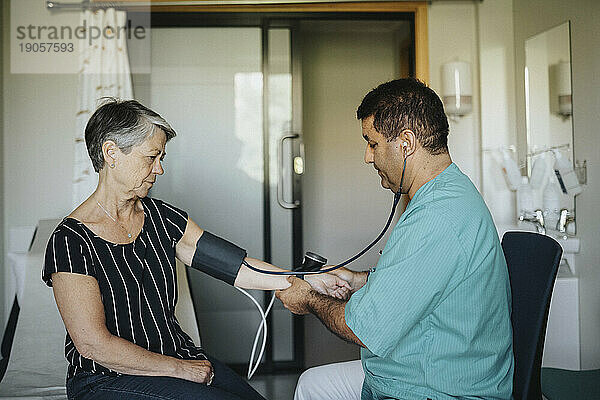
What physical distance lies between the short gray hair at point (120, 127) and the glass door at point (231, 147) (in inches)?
62.7

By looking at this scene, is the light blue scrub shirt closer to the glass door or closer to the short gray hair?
the short gray hair

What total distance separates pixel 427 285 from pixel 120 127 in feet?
2.85


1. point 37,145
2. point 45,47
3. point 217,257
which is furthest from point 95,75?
point 217,257

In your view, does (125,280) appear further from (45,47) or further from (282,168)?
(45,47)

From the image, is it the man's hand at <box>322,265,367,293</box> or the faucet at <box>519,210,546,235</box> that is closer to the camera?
the man's hand at <box>322,265,367,293</box>

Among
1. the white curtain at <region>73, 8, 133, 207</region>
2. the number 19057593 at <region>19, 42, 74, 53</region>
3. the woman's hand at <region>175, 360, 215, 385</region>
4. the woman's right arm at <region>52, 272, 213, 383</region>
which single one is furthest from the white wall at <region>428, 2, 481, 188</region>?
the woman's right arm at <region>52, 272, 213, 383</region>

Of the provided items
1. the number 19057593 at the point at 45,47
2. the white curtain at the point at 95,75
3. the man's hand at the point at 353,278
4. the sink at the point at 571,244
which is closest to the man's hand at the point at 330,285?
the man's hand at the point at 353,278

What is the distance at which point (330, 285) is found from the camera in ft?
6.29

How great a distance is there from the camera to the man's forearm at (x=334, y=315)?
4.18ft

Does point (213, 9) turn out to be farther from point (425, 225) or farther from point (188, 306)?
point (425, 225)

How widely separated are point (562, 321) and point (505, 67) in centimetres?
141

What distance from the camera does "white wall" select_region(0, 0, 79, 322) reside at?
309cm

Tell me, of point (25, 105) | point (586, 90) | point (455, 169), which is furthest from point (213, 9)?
point (455, 169)

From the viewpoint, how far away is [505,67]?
3.33 metres
